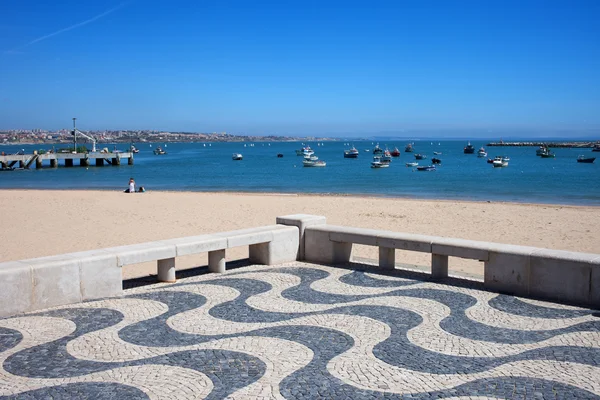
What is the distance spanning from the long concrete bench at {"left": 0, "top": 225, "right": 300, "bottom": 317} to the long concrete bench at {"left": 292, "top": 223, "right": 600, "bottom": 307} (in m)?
2.27

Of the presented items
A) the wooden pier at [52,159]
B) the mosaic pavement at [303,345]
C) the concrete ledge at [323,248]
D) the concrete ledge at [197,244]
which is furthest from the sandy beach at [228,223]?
the wooden pier at [52,159]

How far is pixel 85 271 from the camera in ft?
27.5

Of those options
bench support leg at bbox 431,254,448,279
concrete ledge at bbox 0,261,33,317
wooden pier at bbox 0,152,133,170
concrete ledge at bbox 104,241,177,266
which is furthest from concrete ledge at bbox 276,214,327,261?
wooden pier at bbox 0,152,133,170

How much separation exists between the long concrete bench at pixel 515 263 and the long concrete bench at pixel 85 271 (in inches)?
89.5

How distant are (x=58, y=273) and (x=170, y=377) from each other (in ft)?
10.5

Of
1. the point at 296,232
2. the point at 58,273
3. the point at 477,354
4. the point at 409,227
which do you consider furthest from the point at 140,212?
the point at 477,354

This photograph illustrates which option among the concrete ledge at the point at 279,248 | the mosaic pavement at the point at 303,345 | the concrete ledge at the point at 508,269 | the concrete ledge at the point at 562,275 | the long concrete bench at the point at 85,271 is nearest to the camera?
the mosaic pavement at the point at 303,345

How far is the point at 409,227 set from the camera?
→ 2108 centimetres

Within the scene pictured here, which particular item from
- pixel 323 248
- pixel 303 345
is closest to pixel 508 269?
pixel 323 248

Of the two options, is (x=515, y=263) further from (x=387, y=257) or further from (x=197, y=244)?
(x=197, y=244)

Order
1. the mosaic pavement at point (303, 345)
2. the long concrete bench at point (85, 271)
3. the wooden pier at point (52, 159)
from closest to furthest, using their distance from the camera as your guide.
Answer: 1. the mosaic pavement at point (303, 345)
2. the long concrete bench at point (85, 271)
3. the wooden pier at point (52, 159)

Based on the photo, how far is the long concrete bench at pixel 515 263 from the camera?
8188mm

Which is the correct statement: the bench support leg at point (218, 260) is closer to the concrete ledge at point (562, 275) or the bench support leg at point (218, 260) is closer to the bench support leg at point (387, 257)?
the bench support leg at point (387, 257)

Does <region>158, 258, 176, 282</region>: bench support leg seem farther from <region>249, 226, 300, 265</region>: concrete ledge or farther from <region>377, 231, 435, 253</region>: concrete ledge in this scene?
<region>377, 231, 435, 253</region>: concrete ledge
